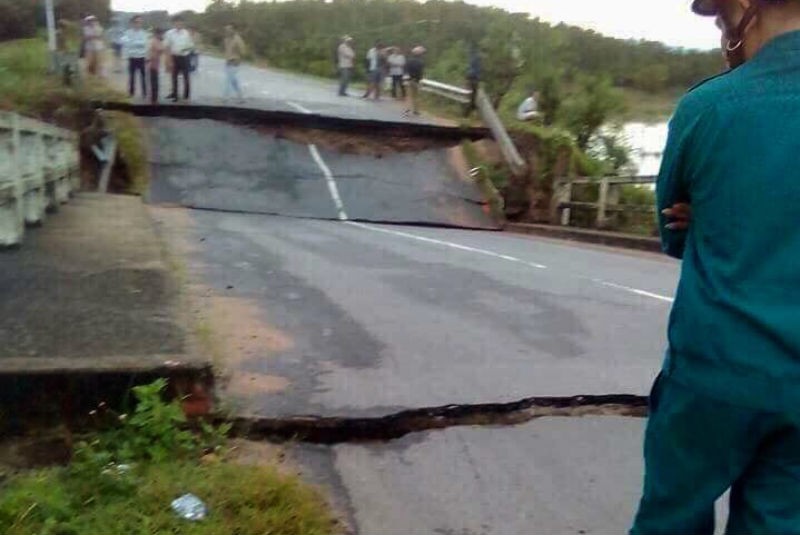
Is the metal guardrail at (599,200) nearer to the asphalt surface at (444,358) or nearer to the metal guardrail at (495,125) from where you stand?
the metal guardrail at (495,125)

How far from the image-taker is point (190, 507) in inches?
122

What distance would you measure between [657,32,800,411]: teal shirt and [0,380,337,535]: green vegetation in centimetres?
171

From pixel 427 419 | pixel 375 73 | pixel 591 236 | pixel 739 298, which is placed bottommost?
pixel 591 236

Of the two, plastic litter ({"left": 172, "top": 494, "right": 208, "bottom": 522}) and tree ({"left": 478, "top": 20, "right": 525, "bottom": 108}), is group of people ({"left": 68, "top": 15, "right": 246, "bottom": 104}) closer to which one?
tree ({"left": 478, "top": 20, "right": 525, "bottom": 108})

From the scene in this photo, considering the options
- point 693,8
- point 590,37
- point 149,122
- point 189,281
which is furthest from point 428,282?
point 590,37

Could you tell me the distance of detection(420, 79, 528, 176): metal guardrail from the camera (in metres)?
19.8

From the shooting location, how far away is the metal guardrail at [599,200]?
17.0 metres

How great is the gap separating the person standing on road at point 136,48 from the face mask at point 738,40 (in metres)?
18.1

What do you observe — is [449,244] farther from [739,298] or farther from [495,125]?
[739,298]

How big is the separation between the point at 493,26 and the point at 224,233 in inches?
919

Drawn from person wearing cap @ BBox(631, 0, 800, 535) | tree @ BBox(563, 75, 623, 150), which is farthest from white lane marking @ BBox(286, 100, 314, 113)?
person wearing cap @ BBox(631, 0, 800, 535)

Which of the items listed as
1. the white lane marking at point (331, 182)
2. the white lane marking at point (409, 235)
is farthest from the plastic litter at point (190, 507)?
the white lane marking at point (331, 182)

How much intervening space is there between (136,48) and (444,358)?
15.7 m

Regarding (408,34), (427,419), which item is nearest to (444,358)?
(427,419)
